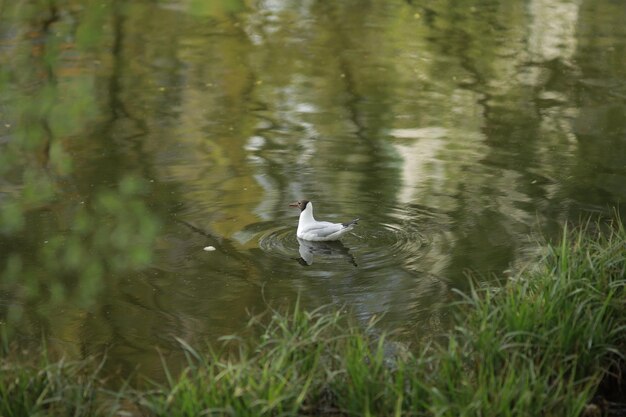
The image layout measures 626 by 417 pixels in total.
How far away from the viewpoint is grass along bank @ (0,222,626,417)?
4.57 m

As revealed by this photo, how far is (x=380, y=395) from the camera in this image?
4727mm

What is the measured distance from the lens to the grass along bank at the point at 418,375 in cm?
457

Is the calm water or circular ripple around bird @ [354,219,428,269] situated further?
circular ripple around bird @ [354,219,428,269]

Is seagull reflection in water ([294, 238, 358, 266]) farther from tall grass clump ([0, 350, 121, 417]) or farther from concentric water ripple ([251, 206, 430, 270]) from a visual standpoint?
tall grass clump ([0, 350, 121, 417])

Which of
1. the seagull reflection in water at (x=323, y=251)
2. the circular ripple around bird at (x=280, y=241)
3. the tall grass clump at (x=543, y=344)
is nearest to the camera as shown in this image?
the tall grass clump at (x=543, y=344)

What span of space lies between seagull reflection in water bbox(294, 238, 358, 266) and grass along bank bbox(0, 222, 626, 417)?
2.47 metres

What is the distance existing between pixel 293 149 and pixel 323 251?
2719mm

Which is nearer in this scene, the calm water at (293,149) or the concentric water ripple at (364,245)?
the calm water at (293,149)

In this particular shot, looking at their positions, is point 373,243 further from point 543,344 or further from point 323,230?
point 543,344

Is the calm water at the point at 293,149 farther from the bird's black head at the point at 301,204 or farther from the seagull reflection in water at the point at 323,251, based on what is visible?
the bird's black head at the point at 301,204

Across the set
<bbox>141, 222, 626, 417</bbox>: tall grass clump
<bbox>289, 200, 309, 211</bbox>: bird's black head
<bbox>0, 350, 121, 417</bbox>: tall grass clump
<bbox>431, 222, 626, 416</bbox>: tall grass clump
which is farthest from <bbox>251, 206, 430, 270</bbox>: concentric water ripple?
<bbox>0, 350, 121, 417</bbox>: tall grass clump

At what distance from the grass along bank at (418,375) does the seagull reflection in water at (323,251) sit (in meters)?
2.47

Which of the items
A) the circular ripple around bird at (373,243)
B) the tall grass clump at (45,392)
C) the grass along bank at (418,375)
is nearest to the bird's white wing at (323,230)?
the circular ripple around bird at (373,243)

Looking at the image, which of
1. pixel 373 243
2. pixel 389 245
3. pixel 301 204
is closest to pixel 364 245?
pixel 373 243
